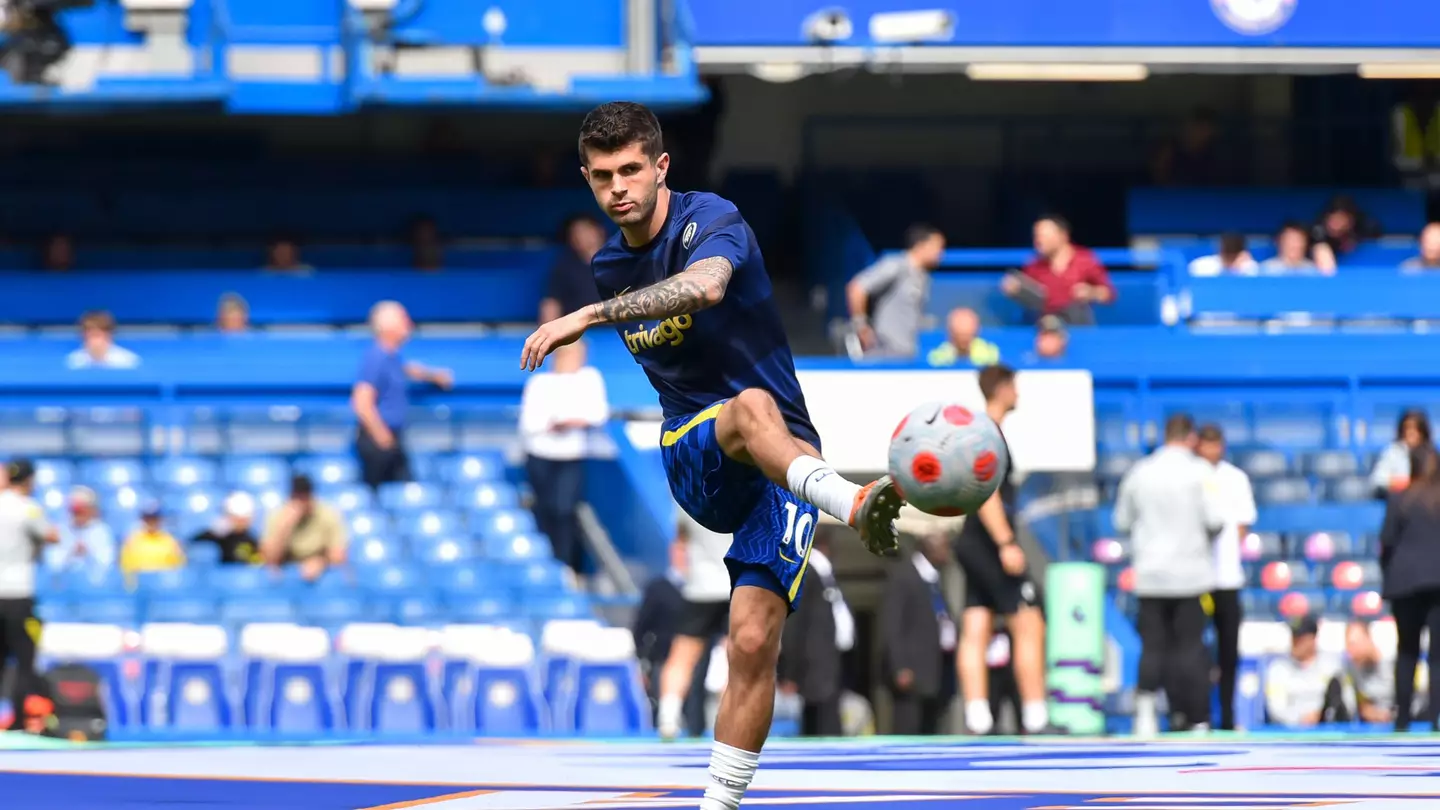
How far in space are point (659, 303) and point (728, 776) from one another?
4.13ft

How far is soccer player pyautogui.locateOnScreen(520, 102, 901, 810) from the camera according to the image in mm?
5934

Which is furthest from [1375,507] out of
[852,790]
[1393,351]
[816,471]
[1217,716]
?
[816,471]

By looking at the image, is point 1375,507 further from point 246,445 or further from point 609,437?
point 246,445

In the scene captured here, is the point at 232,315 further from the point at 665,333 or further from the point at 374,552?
the point at 665,333

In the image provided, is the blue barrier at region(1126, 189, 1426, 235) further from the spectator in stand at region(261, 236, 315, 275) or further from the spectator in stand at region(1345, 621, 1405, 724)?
the spectator in stand at region(261, 236, 315, 275)

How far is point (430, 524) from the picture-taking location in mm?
16172

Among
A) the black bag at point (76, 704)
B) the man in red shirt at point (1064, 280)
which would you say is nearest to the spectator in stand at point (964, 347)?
the man in red shirt at point (1064, 280)

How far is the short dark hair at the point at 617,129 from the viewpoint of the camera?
6.11 m

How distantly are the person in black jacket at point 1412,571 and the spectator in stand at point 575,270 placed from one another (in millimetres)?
6880

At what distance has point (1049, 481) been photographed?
1564cm

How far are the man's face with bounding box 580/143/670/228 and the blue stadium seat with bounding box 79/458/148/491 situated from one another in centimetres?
1138

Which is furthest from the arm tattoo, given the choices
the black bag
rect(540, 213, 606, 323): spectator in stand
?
rect(540, 213, 606, 323): spectator in stand

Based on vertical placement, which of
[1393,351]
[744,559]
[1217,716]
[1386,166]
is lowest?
[1217,716]

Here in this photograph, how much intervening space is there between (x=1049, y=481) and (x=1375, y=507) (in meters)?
2.69
